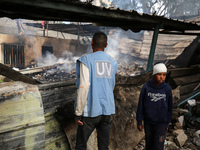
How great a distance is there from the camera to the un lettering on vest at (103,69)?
6.40ft

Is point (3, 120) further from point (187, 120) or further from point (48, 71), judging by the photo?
point (48, 71)

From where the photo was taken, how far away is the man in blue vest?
1.90 meters

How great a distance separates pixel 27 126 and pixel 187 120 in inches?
184

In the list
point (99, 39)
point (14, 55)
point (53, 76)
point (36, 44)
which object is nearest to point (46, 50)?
point (36, 44)

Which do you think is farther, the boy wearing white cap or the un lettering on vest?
the boy wearing white cap

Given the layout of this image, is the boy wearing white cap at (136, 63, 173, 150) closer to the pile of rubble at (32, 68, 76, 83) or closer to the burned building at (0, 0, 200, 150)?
the burned building at (0, 0, 200, 150)

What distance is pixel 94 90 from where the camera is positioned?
192 centimetres

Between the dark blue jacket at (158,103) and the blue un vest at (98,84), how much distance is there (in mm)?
712

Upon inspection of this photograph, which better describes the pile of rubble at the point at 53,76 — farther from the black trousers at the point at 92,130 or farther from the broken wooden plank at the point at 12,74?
the black trousers at the point at 92,130

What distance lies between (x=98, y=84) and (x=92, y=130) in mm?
687

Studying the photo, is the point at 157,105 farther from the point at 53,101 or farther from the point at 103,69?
the point at 53,101

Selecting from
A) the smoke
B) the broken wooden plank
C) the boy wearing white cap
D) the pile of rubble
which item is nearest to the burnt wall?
the smoke

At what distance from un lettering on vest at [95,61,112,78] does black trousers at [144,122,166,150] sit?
1.17m

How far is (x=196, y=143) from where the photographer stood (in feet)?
12.1
